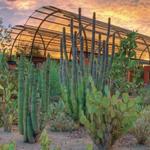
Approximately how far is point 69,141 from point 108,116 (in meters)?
1.12

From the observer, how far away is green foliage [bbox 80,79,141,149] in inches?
226

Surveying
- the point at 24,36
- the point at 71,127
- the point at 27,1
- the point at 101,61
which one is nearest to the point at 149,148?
the point at 71,127

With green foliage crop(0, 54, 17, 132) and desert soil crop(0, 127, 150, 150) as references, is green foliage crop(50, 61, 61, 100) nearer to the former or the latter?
green foliage crop(0, 54, 17, 132)

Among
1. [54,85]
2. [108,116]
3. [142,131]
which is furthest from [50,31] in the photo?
[108,116]

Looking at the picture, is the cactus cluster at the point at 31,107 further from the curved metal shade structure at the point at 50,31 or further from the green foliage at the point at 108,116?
the curved metal shade structure at the point at 50,31

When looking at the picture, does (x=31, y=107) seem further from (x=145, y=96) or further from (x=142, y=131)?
(x=145, y=96)

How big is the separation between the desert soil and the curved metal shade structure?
13652 mm

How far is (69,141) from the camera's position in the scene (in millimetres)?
6598

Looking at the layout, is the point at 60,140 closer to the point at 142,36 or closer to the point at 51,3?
the point at 51,3

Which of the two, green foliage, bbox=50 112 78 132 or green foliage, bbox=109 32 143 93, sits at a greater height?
green foliage, bbox=109 32 143 93

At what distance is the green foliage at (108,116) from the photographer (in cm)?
575

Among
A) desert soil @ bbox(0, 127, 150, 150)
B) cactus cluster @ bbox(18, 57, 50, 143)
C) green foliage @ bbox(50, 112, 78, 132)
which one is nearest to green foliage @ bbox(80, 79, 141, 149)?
desert soil @ bbox(0, 127, 150, 150)

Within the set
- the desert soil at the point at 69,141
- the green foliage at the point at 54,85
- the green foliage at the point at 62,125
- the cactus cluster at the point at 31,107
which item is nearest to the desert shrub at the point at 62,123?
the green foliage at the point at 62,125

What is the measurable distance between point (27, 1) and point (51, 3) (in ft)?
10.9
